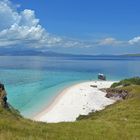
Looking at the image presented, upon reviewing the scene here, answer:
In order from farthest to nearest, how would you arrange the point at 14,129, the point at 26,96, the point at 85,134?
1. the point at 26,96
2. the point at 85,134
3. the point at 14,129

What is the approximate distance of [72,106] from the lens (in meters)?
87.9

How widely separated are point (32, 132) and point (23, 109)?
225ft

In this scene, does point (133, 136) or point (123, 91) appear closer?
point (133, 136)

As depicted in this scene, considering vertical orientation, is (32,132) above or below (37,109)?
above

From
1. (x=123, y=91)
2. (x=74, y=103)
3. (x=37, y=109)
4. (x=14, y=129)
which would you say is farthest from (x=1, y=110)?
(x=123, y=91)

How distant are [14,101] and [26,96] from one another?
11.8m

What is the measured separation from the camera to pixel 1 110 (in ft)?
88.3

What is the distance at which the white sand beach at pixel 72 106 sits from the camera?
74.2 metres

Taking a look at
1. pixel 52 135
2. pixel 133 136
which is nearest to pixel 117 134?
pixel 133 136

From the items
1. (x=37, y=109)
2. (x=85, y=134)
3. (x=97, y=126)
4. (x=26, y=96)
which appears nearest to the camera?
(x=85, y=134)

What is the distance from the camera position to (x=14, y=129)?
65.4 feet

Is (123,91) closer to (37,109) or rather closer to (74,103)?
(74,103)

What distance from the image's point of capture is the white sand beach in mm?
74188

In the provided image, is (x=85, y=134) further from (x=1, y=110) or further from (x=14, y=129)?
(x=1, y=110)
